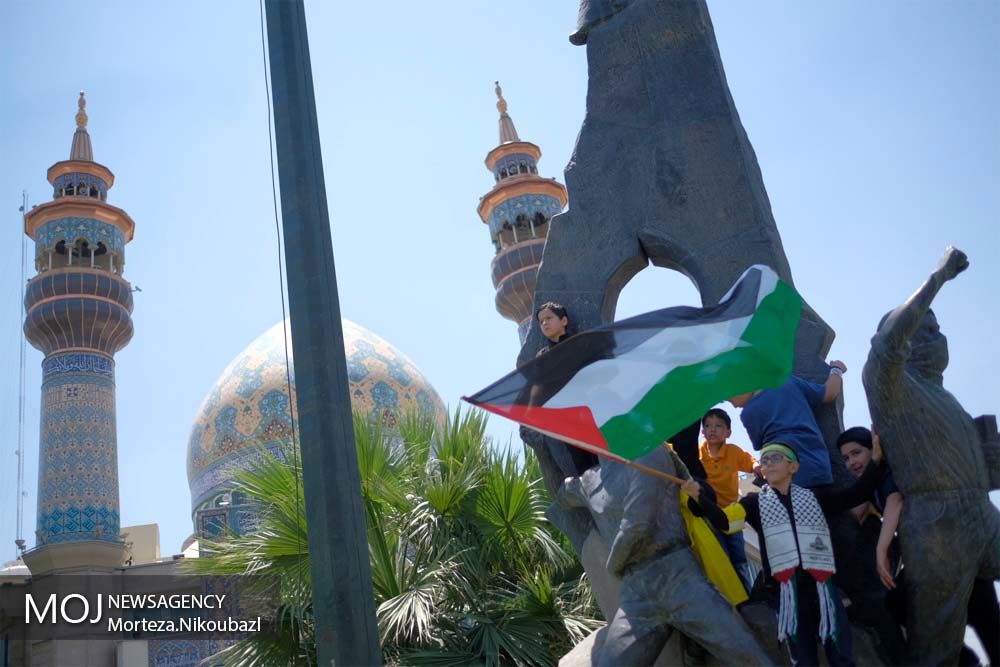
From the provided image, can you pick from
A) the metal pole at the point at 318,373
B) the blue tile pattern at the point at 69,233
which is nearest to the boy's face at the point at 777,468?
the metal pole at the point at 318,373

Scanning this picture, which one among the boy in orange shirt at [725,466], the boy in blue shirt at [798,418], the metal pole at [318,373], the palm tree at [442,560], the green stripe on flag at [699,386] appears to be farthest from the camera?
the palm tree at [442,560]

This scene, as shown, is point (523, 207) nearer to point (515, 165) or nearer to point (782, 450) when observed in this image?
point (515, 165)

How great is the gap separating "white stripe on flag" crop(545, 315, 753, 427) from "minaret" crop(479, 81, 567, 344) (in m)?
21.3

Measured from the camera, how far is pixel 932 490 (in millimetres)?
4457

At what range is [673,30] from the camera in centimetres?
657

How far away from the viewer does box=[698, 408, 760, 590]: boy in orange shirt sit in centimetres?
494

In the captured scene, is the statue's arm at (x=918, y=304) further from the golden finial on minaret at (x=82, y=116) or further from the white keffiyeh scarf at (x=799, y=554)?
the golden finial on minaret at (x=82, y=116)

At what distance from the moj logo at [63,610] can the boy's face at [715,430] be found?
46.0 feet

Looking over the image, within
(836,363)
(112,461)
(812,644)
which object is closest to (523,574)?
(836,363)

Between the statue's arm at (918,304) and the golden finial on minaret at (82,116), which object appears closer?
the statue's arm at (918,304)

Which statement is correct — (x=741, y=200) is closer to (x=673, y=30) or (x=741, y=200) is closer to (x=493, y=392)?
(x=673, y=30)

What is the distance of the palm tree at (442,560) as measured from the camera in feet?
26.0

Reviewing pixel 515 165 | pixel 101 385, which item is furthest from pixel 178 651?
pixel 515 165

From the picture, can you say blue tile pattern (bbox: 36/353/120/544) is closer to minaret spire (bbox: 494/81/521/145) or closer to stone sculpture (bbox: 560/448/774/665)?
minaret spire (bbox: 494/81/521/145)
